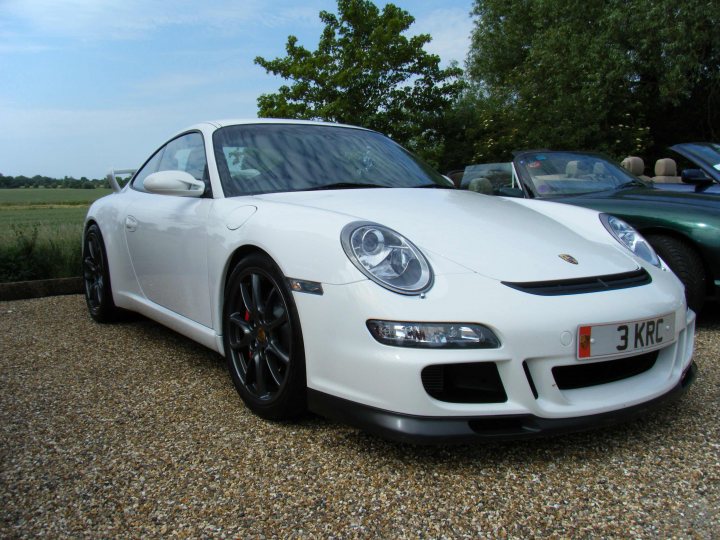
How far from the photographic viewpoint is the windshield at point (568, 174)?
478cm

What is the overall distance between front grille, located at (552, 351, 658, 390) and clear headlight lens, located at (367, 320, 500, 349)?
0.90ft

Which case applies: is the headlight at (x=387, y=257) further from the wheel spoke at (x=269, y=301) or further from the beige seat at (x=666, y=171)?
the beige seat at (x=666, y=171)

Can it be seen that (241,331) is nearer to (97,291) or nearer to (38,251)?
(97,291)

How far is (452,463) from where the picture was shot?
2.13 m

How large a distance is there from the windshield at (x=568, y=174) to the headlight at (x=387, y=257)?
9.26 ft

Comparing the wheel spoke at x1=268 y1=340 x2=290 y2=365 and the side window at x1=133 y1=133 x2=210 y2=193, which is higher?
the side window at x1=133 y1=133 x2=210 y2=193

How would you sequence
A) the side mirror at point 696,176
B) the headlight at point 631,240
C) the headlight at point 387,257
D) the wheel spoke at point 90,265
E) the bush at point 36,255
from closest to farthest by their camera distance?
the headlight at point 387,257 → the headlight at point 631,240 → the wheel spoke at point 90,265 → the side mirror at point 696,176 → the bush at point 36,255

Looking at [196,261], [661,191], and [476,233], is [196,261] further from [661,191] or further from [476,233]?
[661,191]

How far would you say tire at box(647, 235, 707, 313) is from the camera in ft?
12.6

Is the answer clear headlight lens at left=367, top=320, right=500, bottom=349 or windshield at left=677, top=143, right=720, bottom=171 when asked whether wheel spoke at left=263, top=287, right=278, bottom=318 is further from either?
windshield at left=677, top=143, right=720, bottom=171

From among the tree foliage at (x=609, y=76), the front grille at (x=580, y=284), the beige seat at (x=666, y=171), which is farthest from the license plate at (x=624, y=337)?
the tree foliage at (x=609, y=76)

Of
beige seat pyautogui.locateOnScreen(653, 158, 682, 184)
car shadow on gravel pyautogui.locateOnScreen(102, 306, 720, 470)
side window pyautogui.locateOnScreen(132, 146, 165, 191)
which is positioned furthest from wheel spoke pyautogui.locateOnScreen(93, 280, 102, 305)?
beige seat pyautogui.locateOnScreen(653, 158, 682, 184)

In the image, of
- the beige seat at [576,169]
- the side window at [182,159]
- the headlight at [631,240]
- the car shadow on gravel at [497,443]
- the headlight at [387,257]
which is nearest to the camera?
the headlight at [387,257]

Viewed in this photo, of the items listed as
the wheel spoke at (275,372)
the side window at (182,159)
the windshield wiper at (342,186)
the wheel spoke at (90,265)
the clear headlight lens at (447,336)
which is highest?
the side window at (182,159)
